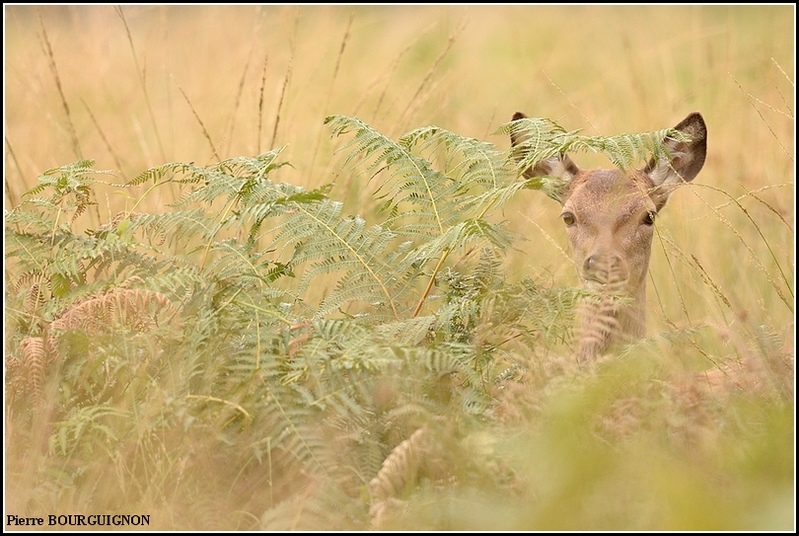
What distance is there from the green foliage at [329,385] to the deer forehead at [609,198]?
3.27 ft

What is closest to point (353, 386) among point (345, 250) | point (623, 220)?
point (345, 250)

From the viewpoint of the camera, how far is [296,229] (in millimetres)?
3951

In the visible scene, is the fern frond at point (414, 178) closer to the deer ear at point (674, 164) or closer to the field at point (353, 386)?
the field at point (353, 386)

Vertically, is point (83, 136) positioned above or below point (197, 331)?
above

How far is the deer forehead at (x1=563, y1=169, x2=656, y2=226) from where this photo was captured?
4973 millimetres

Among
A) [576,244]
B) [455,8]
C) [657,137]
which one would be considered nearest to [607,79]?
[455,8]

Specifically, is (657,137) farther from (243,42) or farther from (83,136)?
(243,42)

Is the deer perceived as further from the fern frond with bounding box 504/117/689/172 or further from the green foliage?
the green foliage

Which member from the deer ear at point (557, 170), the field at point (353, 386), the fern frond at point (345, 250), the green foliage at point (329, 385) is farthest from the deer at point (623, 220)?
the fern frond at point (345, 250)

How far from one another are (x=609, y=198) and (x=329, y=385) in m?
2.16

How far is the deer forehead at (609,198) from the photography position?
4.97 m

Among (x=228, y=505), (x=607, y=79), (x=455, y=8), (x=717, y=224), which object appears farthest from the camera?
(x=455, y=8)

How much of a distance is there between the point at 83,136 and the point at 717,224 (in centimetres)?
454

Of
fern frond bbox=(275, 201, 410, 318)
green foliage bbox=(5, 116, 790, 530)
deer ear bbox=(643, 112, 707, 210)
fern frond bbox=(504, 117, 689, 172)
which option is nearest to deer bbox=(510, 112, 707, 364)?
deer ear bbox=(643, 112, 707, 210)
